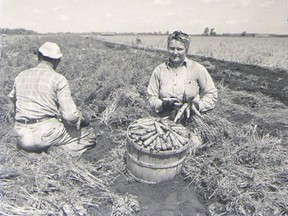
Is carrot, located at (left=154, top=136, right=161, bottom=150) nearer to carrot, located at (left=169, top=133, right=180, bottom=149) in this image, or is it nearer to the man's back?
carrot, located at (left=169, top=133, right=180, bottom=149)

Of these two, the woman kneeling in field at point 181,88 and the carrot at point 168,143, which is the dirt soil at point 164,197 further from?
the woman kneeling in field at point 181,88

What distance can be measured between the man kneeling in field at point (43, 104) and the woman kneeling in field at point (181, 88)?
971 mm

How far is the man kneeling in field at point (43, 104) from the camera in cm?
278

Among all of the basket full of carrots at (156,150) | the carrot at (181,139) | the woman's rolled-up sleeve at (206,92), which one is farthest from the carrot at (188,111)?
the carrot at (181,139)

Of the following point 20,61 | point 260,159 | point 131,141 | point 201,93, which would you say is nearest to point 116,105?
point 201,93

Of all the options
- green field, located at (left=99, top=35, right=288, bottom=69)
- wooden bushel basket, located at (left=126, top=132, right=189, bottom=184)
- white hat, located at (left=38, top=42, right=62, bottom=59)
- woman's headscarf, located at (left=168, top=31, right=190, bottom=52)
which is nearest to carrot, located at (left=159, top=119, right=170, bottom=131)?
wooden bushel basket, located at (left=126, top=132, right=189, bottom=184)

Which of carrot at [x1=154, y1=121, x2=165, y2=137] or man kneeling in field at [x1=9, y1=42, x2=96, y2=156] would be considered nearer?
carrot at [x1=154, y1=121, x2=165, y2=137]

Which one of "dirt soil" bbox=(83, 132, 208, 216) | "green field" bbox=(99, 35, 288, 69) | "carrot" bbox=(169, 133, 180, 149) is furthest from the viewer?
"green field" bbox=(99, 35, 288, 69)

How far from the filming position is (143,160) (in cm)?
251

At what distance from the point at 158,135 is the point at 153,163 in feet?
0.88

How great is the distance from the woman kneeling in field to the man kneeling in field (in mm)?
971

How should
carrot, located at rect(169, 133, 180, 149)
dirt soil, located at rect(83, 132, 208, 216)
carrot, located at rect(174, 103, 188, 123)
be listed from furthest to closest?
carrot, located at rect(174, 103, 188, 123), carrot, located at rect(169, 133, 180, 149), dirt soil, located at rect(83, 132, 208, 216)

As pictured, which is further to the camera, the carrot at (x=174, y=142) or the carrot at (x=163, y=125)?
the carrot at (x=163, y=125)

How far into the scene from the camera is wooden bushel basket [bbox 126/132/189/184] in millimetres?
2451
